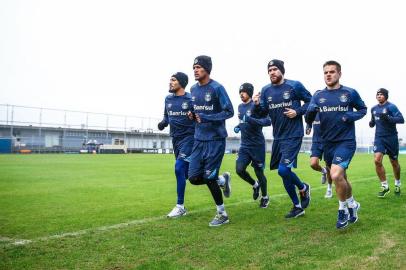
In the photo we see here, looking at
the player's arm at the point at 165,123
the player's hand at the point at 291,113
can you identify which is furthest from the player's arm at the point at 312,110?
the player's arm at the point at 165,123

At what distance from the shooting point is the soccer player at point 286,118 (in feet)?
25.7

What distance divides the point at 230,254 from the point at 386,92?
26.3 feet

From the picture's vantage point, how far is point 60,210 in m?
8.84

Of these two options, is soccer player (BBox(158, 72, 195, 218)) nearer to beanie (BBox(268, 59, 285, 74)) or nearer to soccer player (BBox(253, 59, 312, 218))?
soccer player (BBox(253, 59, 312, 218))

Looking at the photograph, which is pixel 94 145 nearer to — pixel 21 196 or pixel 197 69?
pixel 21 196

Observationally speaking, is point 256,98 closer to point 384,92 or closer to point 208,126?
point 208,126

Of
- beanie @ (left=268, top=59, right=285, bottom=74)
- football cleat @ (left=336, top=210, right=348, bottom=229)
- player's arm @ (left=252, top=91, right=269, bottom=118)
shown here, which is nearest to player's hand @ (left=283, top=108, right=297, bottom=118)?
player's arm @ (left=252, top=91, right=269, bottom=118)

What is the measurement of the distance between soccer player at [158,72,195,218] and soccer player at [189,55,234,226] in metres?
0.80

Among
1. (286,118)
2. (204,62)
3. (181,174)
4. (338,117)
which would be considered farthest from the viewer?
(181,174)

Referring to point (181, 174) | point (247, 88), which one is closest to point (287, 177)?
point (181, 174)

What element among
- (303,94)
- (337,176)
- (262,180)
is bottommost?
(262,180)

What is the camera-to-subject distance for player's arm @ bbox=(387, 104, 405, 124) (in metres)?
10.9

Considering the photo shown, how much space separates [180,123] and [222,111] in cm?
143

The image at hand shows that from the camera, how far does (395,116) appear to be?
1108 centimetres
